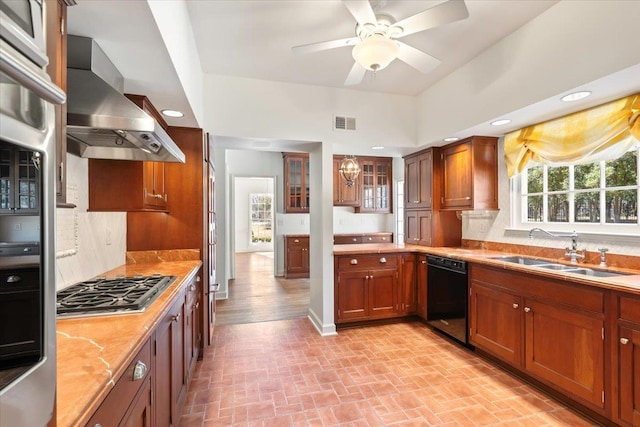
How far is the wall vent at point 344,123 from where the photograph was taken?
3.60m

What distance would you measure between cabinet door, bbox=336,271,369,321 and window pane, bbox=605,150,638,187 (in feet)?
7.83

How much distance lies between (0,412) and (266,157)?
6500 mm

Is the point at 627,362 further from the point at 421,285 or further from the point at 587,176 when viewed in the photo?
the point at 421,285

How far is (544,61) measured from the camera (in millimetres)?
2305

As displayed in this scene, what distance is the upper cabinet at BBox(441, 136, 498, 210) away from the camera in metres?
3.43

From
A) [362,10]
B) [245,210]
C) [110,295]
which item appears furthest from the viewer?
[245,210]

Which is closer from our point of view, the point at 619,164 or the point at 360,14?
the point at 360,14

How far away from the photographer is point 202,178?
2902 millimetres

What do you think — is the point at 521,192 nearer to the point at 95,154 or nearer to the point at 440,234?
the point at 440,234

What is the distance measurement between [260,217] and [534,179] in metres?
8.57

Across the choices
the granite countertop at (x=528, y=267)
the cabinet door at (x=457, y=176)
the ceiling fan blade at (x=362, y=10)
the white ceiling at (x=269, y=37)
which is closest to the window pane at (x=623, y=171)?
the white ceiling at (x=269, y=37)

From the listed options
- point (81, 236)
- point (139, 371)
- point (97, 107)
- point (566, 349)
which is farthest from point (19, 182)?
point (566, 349)

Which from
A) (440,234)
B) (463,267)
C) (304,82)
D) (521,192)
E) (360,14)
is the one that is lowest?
(463,267)

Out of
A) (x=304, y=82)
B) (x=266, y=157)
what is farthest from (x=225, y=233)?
(x=304, y=82)
